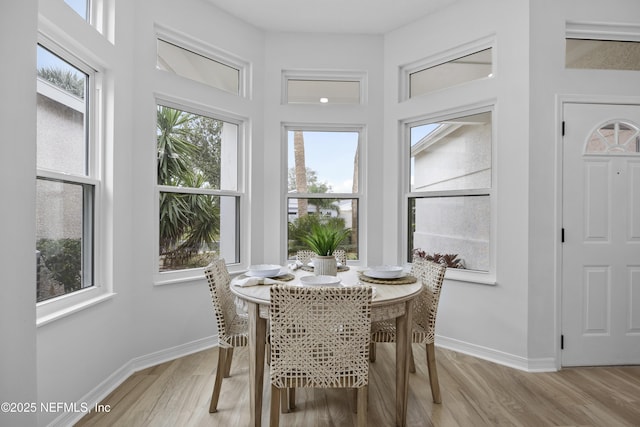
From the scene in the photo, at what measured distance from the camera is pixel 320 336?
161cm

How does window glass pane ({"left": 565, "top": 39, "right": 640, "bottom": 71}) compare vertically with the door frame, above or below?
above

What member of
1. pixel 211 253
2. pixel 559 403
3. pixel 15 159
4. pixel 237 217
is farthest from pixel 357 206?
pixel 15 159

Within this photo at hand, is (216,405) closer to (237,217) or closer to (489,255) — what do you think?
(237,217)

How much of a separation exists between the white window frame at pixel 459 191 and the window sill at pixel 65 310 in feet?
8.81

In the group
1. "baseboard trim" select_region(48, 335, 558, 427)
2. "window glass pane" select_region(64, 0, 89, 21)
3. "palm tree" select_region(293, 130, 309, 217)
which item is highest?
"window glass pane" select_region(64, 0, 89, 21)

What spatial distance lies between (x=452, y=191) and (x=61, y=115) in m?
3.06

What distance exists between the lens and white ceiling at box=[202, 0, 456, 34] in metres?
3.20

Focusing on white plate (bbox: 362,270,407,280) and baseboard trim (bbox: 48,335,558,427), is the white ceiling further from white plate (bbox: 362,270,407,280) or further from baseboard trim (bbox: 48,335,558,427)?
baseboard trim (bbox: 48,335,558,427)

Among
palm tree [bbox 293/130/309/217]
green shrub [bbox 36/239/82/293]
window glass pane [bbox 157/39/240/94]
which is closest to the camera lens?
green shrub [bbox 36/239/82/293]

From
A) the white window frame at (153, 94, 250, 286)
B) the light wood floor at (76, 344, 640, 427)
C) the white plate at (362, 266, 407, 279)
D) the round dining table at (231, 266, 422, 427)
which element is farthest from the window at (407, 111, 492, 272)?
the white window frame at (153, 94, 250, 286)

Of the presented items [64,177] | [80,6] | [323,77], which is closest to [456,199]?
[323,77]

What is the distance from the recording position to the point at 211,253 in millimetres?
3342

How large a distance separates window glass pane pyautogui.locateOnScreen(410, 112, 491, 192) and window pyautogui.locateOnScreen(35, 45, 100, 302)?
283cm

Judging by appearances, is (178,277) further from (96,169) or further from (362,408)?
(362,408)
